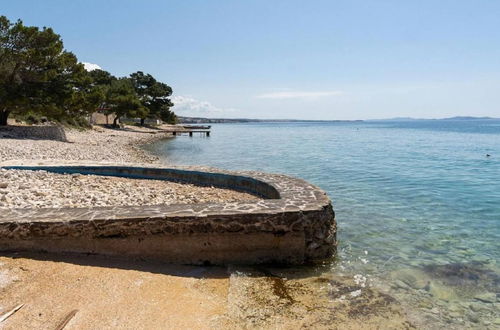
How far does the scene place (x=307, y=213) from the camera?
662 centimetres

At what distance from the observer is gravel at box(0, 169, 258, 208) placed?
8727 millimetres

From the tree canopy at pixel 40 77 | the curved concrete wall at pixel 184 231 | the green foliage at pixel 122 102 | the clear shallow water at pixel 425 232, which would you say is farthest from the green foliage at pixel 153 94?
the curved concrete wall at pixel 184 231

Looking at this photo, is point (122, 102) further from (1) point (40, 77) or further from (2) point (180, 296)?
(2) point (180, 296)

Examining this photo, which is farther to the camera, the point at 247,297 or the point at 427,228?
the point at 427,228

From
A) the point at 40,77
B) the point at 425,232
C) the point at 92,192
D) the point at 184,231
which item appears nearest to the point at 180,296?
the point at 184,231

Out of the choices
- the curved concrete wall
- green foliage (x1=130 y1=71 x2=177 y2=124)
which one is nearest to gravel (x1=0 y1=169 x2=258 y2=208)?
the curved concrete wall

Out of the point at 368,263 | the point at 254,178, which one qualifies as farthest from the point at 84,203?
the point at 368,263

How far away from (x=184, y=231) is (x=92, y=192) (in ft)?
16.5

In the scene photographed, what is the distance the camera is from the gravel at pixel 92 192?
344 inches

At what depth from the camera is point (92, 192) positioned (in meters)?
10.2

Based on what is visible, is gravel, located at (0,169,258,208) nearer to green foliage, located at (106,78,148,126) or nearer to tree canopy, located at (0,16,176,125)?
tree canopy, located at (0,16,176,125)

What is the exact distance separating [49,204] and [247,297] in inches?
226

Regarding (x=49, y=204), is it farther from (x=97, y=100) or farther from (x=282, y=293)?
(x=97, y=100)

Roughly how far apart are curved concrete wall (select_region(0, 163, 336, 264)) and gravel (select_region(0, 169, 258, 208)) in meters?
1.81
